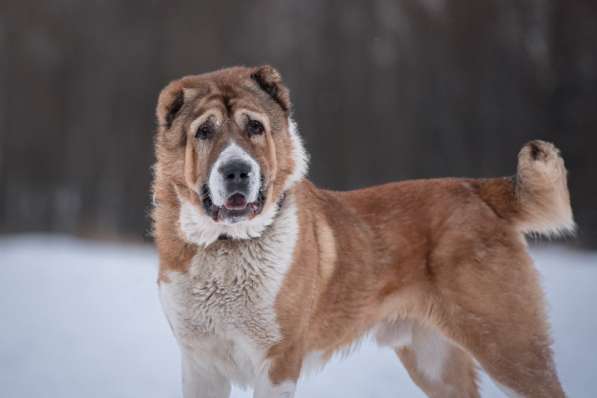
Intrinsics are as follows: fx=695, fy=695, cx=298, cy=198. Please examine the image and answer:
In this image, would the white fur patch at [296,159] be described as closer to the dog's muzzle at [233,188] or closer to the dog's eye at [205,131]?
the dog's muzzle at [233,188]

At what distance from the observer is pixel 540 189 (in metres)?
3.80

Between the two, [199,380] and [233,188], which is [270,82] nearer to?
[233,188]

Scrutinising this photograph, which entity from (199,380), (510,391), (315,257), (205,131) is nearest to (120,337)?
(199,380)

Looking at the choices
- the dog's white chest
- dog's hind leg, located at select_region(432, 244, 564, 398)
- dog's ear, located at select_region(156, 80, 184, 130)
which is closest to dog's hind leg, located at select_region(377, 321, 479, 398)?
dog's hind leg, located at select_region(432, 244, 564, 398)

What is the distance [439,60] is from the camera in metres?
12.6

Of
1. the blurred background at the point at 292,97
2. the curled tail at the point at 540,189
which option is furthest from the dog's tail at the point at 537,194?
the blurred background at the point at 292,97

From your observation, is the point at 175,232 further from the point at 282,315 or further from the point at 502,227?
the point at 502,227

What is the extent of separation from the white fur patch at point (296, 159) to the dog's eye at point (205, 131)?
47 centimetres

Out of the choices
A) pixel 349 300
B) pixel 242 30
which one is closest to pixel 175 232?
pixel 349 300

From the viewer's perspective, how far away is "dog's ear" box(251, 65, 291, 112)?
3.60 m

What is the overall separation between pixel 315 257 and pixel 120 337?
11.6 ft

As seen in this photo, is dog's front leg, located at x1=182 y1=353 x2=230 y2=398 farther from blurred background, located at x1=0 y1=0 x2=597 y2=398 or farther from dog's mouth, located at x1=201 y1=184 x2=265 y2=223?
blurred background, located at x1=0 y1=0 x2=597 y2=398

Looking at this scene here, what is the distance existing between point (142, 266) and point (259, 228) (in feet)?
22.9

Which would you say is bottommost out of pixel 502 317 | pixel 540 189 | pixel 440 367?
pixel 440 367
